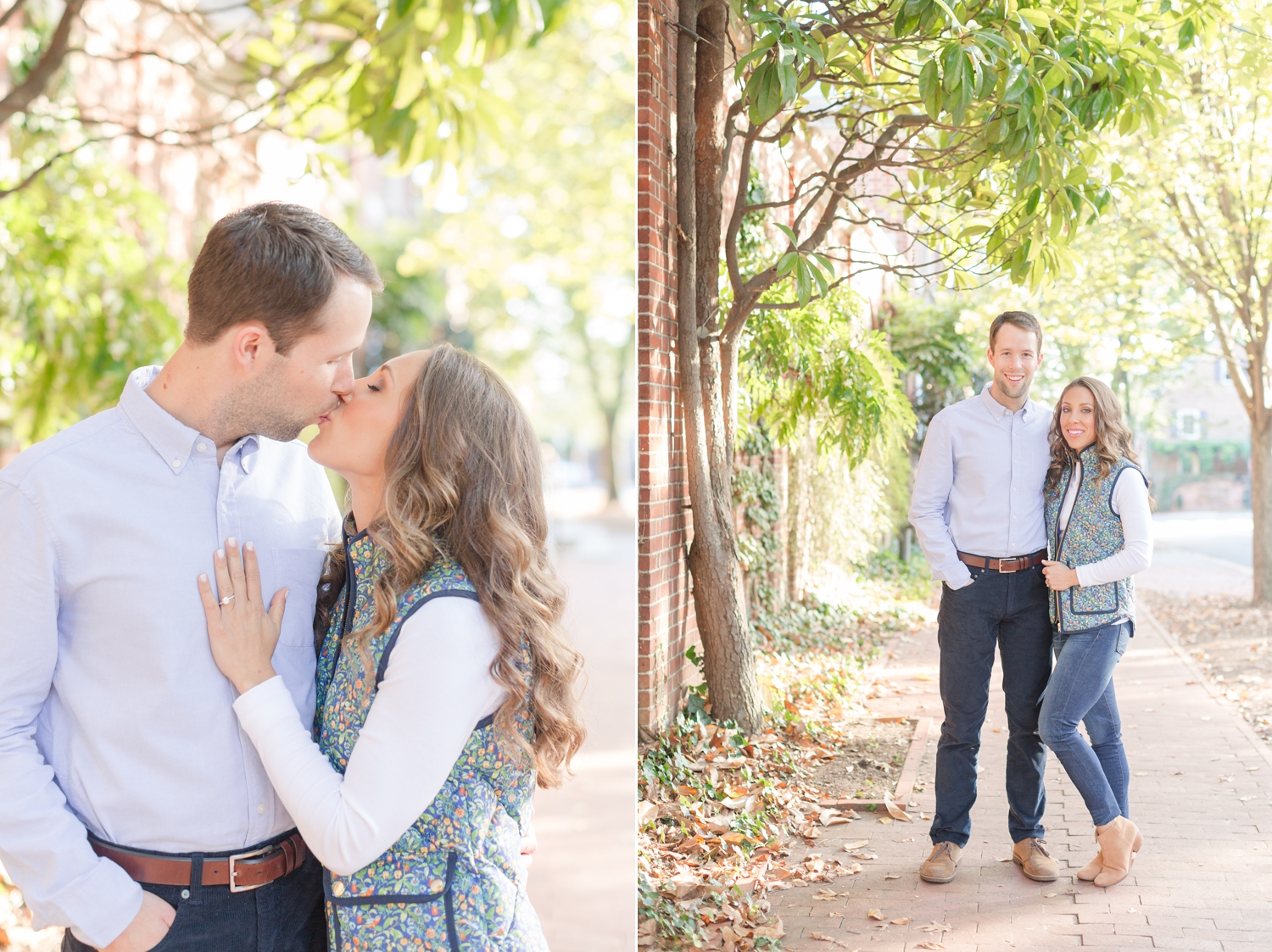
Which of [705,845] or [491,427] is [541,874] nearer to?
[705,845]

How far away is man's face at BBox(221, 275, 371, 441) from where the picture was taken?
1.35m

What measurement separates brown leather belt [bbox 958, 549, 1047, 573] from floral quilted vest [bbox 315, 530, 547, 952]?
1.29 meters

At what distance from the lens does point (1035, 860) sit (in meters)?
2.15

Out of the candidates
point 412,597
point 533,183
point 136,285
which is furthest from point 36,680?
point 136,285

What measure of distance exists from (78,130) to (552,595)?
474cm

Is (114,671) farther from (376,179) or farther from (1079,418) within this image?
(1079,418)

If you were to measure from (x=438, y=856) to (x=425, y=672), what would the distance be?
0.26 metres

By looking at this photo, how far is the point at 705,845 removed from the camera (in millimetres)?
2416

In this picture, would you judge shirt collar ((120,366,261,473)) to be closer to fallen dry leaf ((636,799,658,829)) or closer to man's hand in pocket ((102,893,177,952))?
man's hand in pocket ((102,893,177,952))

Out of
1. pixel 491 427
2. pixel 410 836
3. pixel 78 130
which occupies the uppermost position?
pixel 78 130

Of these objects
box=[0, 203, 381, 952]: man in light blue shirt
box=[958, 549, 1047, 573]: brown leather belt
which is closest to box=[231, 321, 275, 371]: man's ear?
box=[0, 203, 381, 952]: man in light blue shirt

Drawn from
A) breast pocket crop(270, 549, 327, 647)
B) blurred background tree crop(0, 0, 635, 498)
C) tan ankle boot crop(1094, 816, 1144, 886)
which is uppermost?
blurred background tree crop(0, 0, 635, 498)

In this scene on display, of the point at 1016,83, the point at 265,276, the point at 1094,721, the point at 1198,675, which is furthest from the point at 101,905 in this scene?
the point at 1016,83

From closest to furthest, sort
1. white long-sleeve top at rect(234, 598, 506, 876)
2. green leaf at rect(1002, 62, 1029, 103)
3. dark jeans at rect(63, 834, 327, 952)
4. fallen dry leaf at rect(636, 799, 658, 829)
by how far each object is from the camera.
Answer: white long-sleeve top at rect(234, 598, 506, 876), dark jeans at rect(63, 834, 327, 952), green leaf at rect(1002, 62, 1029, 103), fallen dry leaf at rect(636, 799, 658, 829)
